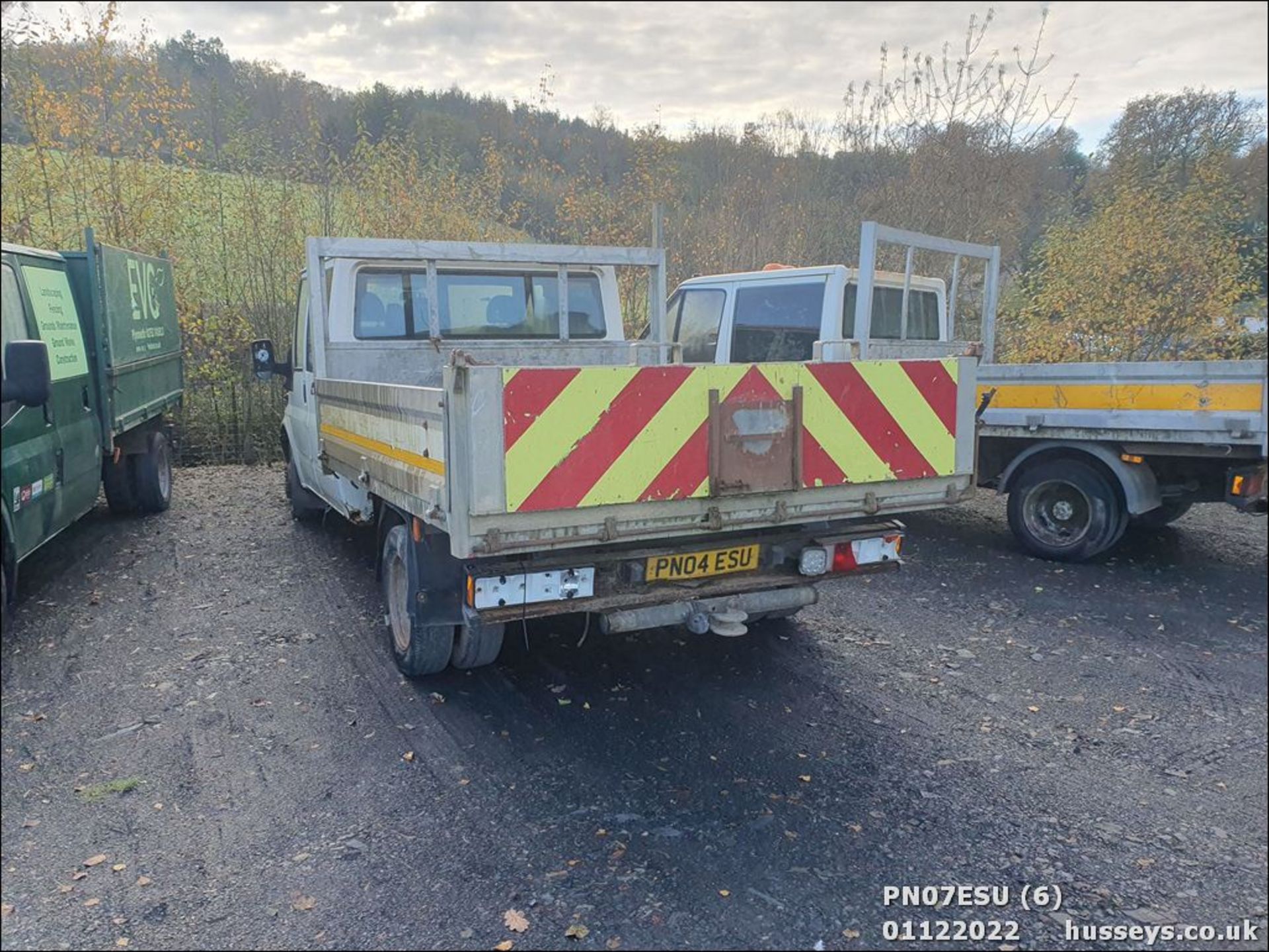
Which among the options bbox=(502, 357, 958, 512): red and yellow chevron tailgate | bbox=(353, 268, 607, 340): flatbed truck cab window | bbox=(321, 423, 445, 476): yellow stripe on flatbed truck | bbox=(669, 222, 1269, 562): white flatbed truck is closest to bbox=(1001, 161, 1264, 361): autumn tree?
bbox=(669, 222, 1269, 562): white flatbed truck

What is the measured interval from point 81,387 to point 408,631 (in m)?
3.56

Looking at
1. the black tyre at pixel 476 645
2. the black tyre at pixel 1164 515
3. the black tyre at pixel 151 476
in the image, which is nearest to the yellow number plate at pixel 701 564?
the black tyre at pixel 476 645

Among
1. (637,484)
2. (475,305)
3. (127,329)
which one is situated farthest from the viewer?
(127,329)

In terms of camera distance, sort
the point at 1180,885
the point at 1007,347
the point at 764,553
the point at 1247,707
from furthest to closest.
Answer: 1. the point at 1007,347
2. the point at 764,553
3. the point at 1247,707
4. the point at 1180,885

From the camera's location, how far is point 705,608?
370cm

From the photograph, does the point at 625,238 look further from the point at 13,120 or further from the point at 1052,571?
the point at 1052,571

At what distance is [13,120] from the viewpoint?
9539 millimetres

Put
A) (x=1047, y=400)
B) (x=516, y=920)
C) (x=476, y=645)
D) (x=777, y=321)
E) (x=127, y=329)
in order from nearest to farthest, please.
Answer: (x=516, y=920) < (x=476, y=645) < (x=1047, y=400) < (x=127, y=329) < (x=777, y=321)

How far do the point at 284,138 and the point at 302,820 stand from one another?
457 inches

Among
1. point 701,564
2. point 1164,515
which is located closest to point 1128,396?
point 1164,515

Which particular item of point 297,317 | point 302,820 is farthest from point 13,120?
point 302,820

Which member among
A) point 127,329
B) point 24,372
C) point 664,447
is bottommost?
point 664,447

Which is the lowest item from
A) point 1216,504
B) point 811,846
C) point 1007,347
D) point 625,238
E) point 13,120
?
point 811,846

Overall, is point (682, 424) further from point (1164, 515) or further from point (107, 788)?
point (1164, 515)
